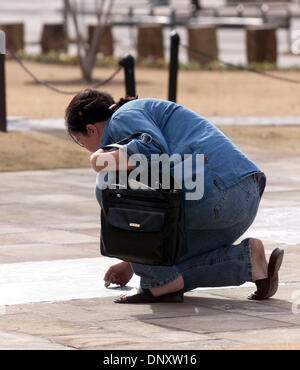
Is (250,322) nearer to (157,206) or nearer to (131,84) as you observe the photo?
A: (157,206)

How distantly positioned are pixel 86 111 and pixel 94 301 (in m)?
0.99

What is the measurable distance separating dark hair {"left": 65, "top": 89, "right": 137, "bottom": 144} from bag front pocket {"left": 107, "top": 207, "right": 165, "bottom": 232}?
48cm

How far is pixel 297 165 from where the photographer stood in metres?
12.6

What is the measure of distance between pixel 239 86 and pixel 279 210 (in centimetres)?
1212

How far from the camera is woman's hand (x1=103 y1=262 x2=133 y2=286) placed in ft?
22.6

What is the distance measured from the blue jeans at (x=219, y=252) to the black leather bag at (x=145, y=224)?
0.24 metres

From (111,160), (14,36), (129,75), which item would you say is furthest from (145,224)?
(14,36)

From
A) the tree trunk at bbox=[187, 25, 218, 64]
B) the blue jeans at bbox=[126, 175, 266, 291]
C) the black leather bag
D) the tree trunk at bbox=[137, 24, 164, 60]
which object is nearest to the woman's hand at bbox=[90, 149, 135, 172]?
the black leather bag

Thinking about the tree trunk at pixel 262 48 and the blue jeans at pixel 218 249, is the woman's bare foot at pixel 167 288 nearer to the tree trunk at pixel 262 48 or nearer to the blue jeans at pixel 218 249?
the blue jeans at pixel 218 249

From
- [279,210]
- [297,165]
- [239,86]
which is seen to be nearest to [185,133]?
[279,210]

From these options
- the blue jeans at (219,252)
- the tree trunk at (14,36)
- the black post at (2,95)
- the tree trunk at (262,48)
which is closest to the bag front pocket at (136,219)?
the blue jeans at (219,252)

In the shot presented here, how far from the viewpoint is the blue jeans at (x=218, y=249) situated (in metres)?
6.38

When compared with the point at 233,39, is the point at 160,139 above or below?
above

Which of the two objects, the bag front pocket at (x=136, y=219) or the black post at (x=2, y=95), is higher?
the bag front pocket at (x=136, y=219)
